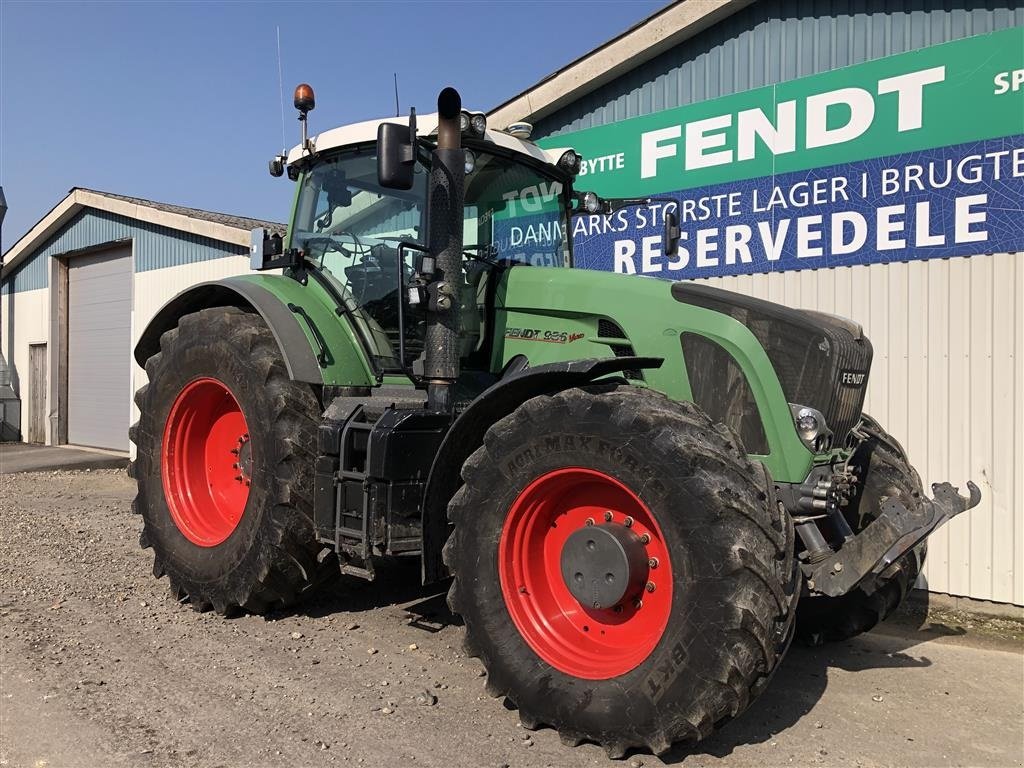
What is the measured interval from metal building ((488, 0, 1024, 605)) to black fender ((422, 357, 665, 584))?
303cm

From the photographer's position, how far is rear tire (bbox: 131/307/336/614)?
4477 mm

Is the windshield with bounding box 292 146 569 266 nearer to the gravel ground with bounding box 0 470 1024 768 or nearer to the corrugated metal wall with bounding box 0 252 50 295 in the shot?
the gravel ground with bounding box 0 470 1024 768

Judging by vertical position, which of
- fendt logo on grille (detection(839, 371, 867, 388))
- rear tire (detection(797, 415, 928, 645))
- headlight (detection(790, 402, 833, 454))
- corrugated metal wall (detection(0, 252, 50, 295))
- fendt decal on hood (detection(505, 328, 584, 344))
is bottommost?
rear tire (detection(797, 415, 928, 645))

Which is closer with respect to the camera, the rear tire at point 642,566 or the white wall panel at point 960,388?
the rear tire at point 642,566

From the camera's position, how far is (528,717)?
11.0 feet

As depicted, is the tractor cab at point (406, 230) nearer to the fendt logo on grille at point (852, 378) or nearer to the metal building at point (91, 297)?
the fendt logo on grille at point (852, 378)

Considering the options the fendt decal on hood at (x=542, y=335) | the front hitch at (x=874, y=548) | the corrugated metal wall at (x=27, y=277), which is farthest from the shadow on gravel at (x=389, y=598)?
the corrugated metal wall at (x=27, y=277)

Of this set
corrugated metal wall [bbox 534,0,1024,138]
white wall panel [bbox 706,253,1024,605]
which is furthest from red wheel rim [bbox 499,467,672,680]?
corrugated metal wall [bbox 534,0,1024,138]

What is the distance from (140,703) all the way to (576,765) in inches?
74.2

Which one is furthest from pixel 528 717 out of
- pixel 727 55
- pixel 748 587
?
pixel 727 55

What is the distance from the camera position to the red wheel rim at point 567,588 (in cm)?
330

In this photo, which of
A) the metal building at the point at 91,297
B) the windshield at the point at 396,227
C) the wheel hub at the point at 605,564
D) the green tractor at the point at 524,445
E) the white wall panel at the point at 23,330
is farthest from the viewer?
the white wall panel at the point at 23,330

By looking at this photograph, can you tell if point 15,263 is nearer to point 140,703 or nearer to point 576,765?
point 140,703

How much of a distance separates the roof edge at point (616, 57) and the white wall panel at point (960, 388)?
7.87 ft
